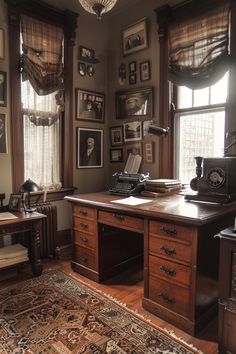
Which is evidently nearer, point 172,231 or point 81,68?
point 172,231

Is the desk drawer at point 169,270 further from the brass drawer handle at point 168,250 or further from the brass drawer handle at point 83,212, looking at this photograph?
→ the brass drawer handle at point 83,212

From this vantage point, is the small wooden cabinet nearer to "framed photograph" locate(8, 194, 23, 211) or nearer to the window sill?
"framed photograph" locate(8, 194, 23, 211)

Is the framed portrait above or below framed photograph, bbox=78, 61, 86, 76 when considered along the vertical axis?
below

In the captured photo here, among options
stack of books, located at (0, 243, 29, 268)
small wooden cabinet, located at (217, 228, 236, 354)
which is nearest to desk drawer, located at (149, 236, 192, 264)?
small wooden cabinet, located at (217, 228, 236, 354)

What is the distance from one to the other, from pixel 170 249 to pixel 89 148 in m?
2.08

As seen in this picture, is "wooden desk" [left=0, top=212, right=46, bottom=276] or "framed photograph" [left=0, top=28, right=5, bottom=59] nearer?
"wooden desk" [left=0, top=212, right=46, bottom=276]

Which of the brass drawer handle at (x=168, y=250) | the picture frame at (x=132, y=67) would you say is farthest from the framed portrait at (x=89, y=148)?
the brass drawer handle at (x=168, y=250)

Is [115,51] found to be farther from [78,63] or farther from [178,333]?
[178,333]

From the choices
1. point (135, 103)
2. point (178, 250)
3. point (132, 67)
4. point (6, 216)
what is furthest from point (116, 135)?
point (178, 250)

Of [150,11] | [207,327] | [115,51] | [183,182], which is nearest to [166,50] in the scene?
[150,11]

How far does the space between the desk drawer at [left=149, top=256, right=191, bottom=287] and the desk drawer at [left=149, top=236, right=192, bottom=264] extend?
0.05m

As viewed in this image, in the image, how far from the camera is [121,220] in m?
2.26

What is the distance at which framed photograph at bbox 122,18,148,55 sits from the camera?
3.22 metres

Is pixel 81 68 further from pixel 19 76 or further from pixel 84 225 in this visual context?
pixel 84 225
